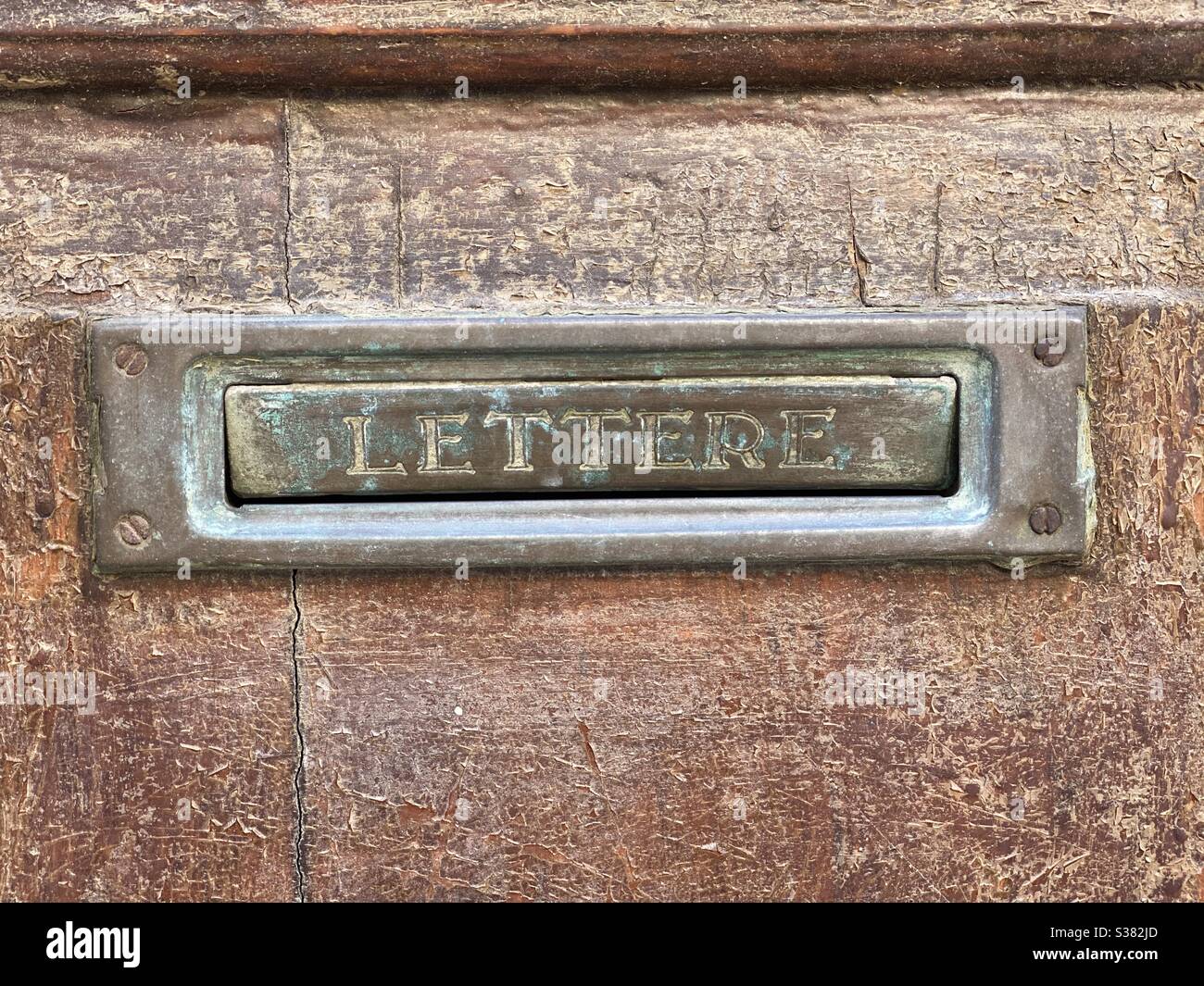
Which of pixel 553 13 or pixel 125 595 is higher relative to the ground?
pixel 553 13

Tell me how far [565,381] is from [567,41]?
0.28m

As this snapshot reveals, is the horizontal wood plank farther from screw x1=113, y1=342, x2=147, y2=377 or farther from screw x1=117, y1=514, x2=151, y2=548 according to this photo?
screw x1=117, y1=514, x2=151, y2=548

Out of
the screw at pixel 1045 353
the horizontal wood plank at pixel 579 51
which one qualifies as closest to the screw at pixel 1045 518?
the screw at pixel 1045 353

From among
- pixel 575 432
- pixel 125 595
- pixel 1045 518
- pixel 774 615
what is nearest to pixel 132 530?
pixel 125 595

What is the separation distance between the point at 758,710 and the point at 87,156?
723 millimetres

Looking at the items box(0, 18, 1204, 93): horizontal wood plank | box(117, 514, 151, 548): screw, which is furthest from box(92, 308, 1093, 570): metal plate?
box(0, 18, 1204, 93): horizontal wood plank

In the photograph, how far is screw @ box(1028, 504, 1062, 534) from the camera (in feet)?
2.96

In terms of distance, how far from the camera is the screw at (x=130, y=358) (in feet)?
2.92

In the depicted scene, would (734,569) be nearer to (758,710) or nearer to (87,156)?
(758,710)

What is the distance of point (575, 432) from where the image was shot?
0.89 meters

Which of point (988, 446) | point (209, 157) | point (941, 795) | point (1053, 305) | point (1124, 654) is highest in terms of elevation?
point (209, 157)

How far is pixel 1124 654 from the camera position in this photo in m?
0.94

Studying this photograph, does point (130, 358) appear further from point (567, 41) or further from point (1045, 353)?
point (1045, 353)

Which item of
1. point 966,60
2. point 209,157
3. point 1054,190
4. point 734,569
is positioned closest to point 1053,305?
point 1054,190
